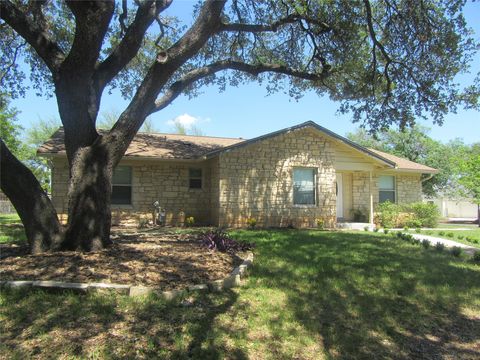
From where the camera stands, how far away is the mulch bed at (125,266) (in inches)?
202

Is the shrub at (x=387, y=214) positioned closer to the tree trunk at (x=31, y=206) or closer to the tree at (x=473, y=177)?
the tree at (x=473, y=177)

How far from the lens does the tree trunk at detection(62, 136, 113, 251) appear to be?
645cm

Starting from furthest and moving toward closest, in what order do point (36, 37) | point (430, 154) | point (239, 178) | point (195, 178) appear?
point (430, 154)
point (195, 178)
point (239, 178)
point (36, 37)

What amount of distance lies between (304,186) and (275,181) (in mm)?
1329

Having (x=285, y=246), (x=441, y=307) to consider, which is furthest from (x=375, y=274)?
(x=285, y=246)

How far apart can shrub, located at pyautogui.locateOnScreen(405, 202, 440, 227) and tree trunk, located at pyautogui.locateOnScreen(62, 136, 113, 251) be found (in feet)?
48.7

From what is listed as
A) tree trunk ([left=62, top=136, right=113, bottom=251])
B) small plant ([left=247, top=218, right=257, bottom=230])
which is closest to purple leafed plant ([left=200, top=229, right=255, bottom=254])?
tree trunk ([left=62, top=136, right=113, bottom=251])

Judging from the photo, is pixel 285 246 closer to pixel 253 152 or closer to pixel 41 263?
A: pixel 41 263

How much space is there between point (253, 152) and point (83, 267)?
938cm

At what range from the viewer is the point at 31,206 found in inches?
244

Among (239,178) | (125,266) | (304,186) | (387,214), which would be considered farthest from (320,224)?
(125,266)

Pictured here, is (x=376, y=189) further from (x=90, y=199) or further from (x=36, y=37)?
(x=36, y=37)

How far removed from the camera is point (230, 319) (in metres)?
4.34

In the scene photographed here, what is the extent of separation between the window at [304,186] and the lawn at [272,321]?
8432 millimetres
